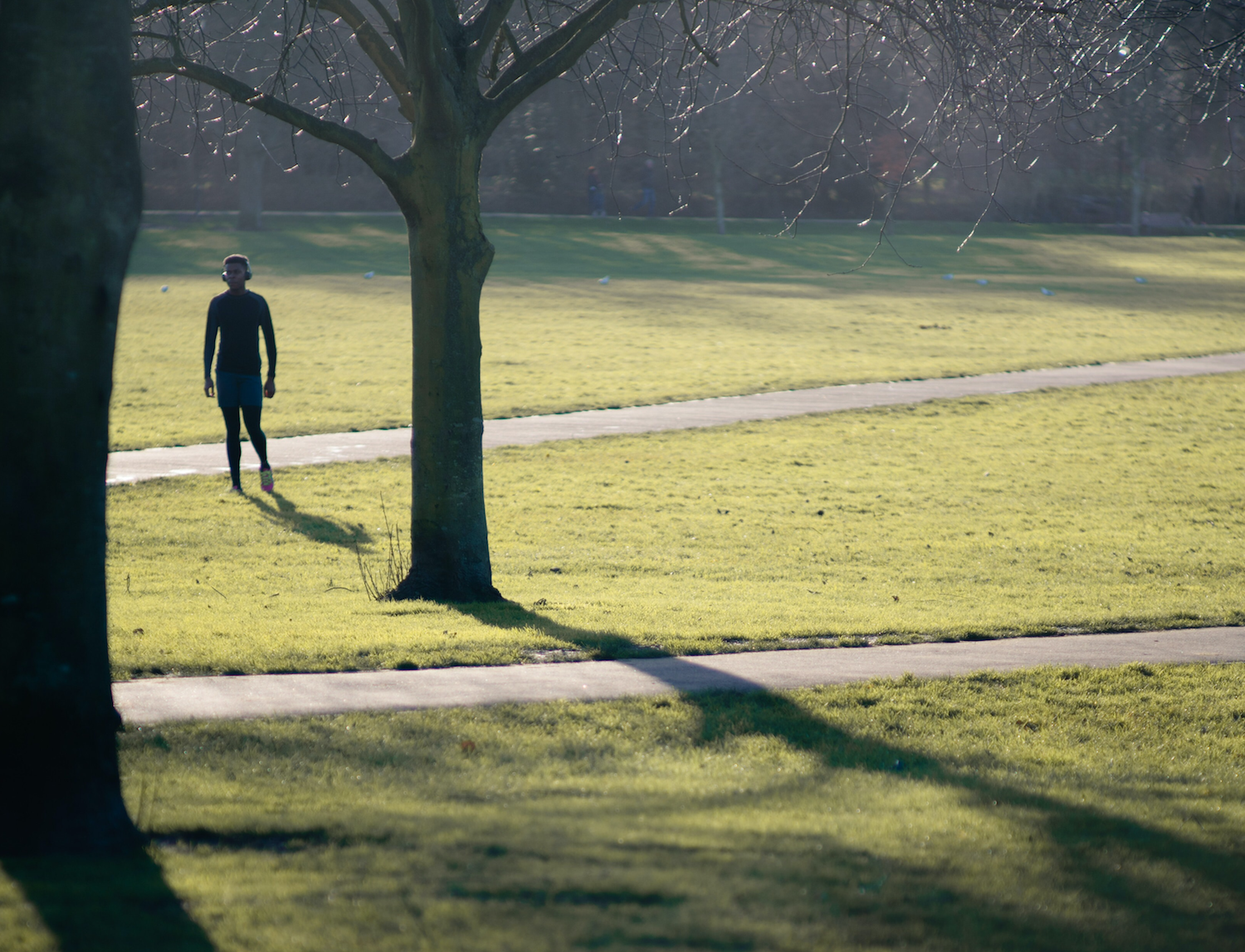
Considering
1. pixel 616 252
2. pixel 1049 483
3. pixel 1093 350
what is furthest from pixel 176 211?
pixel 1049 483

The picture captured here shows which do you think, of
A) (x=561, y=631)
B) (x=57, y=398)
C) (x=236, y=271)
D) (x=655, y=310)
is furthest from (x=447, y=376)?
(x=655, y=310)

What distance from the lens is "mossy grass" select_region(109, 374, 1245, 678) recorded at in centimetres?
744

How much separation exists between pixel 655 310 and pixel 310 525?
21552 mm

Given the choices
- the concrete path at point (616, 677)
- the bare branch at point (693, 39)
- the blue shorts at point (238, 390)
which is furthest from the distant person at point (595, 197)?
the concrete path at point (616, 677)

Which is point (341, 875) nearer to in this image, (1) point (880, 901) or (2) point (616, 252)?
(1) point (880, 901)

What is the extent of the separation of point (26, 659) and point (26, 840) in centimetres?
59

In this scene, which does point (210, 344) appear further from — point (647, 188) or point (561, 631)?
point (647, 188)

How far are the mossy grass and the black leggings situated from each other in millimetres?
323

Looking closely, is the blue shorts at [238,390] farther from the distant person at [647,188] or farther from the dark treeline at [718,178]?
the distant person at [647,188]

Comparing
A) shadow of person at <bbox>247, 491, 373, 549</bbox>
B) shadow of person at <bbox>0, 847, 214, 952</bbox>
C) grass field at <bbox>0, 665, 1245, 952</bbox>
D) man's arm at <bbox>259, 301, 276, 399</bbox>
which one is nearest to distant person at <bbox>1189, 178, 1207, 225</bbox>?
man's arm at <bbox>259, 301, 276, 399</bbox>

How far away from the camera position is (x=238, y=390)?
11.8 metres

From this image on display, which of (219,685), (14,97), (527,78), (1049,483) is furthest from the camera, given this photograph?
(1049,483)

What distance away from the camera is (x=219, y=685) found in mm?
6180

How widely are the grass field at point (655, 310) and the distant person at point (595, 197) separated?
6.81 ft
